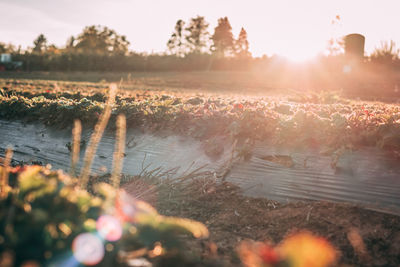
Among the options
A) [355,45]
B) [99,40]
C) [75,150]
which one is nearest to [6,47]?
[99,40]

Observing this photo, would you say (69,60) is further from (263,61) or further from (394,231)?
(394,231)

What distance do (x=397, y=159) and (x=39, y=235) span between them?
3.28 metres

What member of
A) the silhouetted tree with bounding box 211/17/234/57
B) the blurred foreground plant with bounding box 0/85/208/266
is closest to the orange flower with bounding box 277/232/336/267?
the blurred foreground plant with bounding box 0/85/208/266

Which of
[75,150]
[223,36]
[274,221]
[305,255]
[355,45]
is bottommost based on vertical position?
[274,221]

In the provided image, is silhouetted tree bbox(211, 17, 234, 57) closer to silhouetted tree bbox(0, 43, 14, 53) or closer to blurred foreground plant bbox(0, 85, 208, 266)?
silhouetted tree bbox(0, 43, 14, 53)

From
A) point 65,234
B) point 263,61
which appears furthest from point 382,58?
point 65,234

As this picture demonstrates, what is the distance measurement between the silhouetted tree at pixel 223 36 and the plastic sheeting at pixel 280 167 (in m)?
59.6

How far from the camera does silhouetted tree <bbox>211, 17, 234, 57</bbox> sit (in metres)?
63.0

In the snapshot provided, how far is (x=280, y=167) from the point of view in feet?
12.2

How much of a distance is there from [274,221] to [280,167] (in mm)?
854

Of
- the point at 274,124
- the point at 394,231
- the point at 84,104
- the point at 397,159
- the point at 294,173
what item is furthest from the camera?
the point at 84,104

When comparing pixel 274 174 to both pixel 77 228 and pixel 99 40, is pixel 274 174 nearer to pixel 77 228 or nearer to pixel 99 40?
pixel 77 228

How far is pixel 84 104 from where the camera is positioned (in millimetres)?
5996

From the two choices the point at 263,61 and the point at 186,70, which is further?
the point at 186,70
